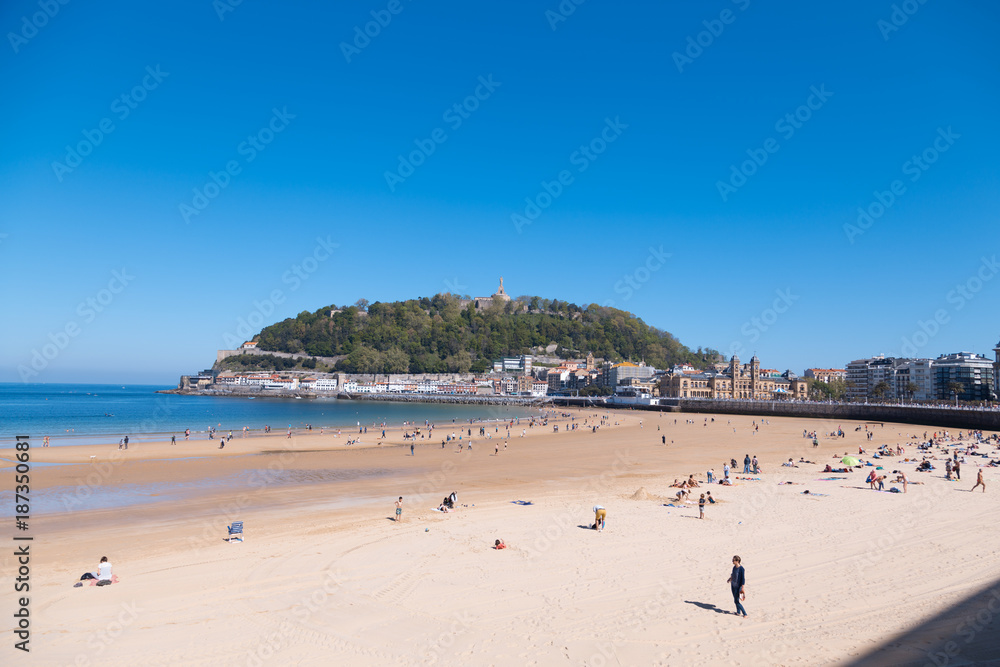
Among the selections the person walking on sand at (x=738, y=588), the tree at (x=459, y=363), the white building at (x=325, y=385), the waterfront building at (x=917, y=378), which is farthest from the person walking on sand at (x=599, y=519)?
the tree at (x=459, y=363)

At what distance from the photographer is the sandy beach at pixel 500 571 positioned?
6.65m

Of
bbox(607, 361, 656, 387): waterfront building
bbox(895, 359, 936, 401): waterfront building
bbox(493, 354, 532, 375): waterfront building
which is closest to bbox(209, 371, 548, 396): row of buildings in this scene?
bbox(493, 354, 532, 375): waterfront building

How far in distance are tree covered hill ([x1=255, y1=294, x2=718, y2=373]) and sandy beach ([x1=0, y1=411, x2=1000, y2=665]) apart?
5678 inches

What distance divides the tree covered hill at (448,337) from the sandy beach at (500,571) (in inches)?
5678

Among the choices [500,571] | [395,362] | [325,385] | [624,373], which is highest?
[395,362]

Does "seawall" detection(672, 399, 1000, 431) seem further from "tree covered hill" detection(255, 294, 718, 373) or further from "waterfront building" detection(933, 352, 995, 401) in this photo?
"tree covered hill" detection(255, 294, 718, 373)

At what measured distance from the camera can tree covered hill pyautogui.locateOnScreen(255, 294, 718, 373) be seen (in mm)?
162875

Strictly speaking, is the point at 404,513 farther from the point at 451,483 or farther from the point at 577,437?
the point at 577,437

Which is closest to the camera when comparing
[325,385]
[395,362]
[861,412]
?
[861,412]

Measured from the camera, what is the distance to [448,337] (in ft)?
566

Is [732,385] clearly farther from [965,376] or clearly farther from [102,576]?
[102,576]

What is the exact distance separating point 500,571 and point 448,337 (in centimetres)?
16393

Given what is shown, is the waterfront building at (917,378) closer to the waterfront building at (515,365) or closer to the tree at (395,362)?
the waterfront building at (515,365)

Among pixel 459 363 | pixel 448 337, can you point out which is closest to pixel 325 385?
pixel 459 363
